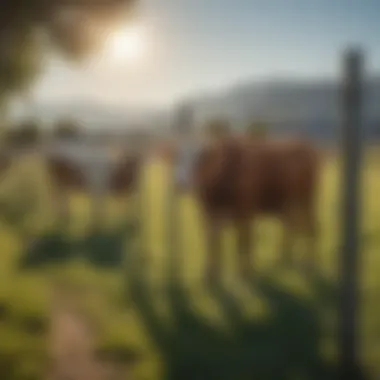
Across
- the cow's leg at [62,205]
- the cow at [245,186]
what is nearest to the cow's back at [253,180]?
the cow at [245,186]

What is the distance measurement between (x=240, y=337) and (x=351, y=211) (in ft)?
1.05

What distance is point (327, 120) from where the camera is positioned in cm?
129

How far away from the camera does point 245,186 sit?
4.47 feet

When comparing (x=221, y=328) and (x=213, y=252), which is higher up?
(x=213, y=252)

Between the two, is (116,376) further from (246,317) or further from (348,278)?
(348,278)

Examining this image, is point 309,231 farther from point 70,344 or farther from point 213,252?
point 70,344

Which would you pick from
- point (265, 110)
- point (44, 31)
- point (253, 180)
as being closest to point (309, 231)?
point (253, 180)

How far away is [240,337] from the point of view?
1.34m

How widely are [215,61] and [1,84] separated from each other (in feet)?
1.35

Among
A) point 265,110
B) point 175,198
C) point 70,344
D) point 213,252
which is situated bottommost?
point 70,344

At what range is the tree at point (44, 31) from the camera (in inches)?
51.6

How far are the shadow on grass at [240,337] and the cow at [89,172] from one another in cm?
16

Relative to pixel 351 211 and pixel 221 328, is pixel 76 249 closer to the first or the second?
pixel 221 328

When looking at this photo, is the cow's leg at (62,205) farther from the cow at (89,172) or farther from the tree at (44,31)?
the tree at (44,31)
